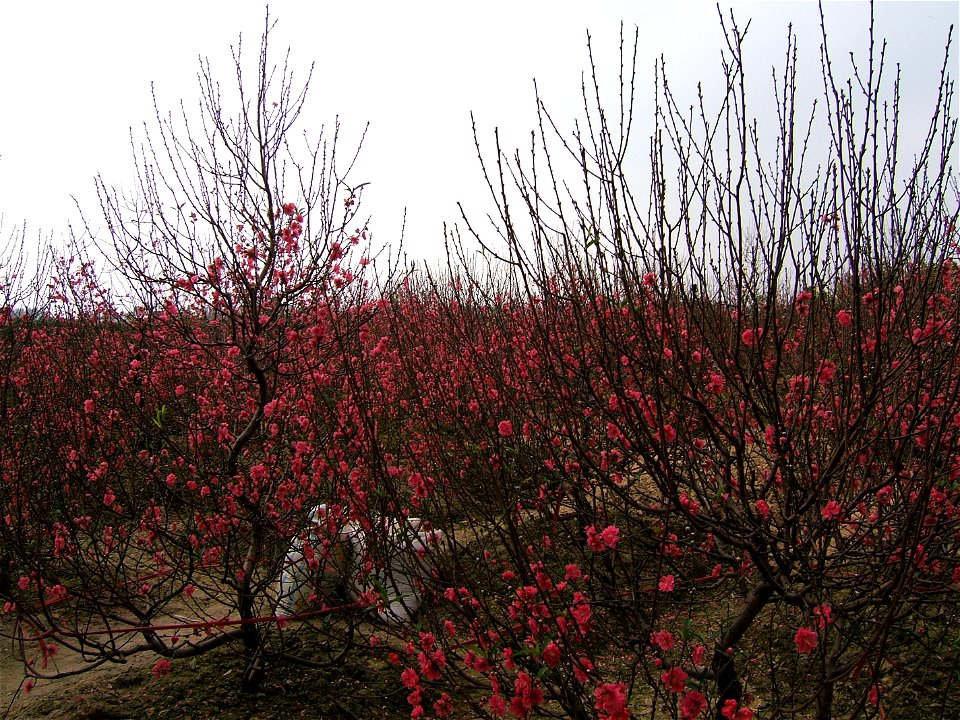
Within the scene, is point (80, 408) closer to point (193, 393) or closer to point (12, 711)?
point (193, 393)

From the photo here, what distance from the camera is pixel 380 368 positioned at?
29.2 feet

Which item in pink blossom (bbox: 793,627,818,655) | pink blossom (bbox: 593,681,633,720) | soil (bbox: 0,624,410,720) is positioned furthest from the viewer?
soil (bbox: 0,624,410,720)

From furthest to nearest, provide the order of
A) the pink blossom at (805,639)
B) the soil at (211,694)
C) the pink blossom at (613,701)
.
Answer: the soil at (211,694) → the pink blossom at (805,639) → the pink blossom at (613,701)

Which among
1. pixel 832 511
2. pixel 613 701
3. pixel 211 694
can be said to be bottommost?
pixel 211 694

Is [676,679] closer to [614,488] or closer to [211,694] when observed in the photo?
[614,488]

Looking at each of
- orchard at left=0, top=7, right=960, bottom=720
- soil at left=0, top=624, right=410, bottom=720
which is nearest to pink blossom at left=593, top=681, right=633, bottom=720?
orchard at left=0, top=7, right=960, bottom=720

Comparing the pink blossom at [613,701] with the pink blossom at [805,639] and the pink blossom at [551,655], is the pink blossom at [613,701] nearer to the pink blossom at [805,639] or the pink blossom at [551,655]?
the pink blossom at [551,655]

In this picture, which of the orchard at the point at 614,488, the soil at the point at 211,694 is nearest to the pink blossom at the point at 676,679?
the orchard at the point at 614,488

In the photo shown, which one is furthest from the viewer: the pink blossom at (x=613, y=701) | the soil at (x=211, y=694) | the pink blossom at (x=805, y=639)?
the soil at (x=211, y=694)

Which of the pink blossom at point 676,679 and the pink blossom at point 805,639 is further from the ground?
the pink blossom at point 805,639

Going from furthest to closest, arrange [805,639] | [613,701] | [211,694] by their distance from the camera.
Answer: [211,694]
[805,639]
[613,701]

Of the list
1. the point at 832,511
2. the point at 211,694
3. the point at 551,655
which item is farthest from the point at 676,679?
the point at 211,694

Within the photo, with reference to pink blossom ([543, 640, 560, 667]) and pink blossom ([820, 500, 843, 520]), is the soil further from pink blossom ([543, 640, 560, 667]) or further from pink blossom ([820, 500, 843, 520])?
pink blossom ([820, 500, 843, 520])

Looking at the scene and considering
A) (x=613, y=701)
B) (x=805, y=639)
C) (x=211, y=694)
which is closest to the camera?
(x=613, y=701)
